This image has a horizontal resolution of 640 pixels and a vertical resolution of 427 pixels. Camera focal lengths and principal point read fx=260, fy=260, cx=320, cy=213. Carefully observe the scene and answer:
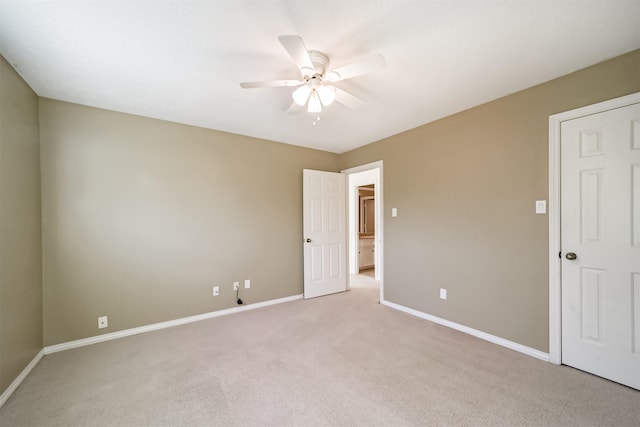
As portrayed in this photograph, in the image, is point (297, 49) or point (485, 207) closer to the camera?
point (297, 49)

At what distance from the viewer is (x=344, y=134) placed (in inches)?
146

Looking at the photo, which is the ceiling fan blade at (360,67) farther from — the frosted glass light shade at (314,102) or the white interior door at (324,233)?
the white interior door at (324,233)

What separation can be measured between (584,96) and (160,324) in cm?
475

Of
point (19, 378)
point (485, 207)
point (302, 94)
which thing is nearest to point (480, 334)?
point (485, 207)

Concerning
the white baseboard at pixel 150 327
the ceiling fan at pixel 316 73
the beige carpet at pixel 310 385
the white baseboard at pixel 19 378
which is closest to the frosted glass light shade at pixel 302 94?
the ceiling fan at pixel 316 73

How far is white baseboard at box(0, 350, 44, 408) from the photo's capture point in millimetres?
1838

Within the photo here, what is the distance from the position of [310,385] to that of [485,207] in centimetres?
242

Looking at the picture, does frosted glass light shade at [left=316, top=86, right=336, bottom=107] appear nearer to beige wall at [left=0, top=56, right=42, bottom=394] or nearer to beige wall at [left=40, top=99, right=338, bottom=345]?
beige wall at [left=40, top=99, right=338, bottom=345]

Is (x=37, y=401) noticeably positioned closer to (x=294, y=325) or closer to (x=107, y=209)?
(x=107, y=209)

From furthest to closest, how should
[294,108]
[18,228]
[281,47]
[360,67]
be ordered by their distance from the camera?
[294,108] < [18,228] < [281,47] < [360,67]

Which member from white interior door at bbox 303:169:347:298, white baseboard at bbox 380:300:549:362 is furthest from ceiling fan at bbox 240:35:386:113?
white baseboard at bbox 380:300:549:362

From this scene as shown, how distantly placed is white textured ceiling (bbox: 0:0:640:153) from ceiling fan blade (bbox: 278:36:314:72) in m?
0.20

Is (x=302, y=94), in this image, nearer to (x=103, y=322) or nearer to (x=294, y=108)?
(x=294, y=108)

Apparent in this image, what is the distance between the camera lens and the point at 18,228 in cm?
211
